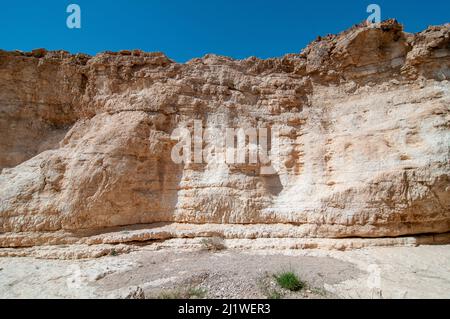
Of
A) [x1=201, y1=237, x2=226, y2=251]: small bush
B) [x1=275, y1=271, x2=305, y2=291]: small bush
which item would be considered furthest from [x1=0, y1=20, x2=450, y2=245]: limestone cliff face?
[x1=275, y1=271, x2=305, y2=291]: small bush

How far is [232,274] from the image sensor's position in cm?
613

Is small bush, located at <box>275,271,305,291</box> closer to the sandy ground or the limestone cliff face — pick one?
the sandy ground

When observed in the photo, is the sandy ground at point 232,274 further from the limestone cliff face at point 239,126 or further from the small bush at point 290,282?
the limestone cliff face at point 239,126

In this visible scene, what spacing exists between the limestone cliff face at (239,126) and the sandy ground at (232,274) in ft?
3.51

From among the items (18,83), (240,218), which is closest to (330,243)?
(240,218)

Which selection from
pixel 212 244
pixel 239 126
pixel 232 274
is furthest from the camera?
pixel 239 126

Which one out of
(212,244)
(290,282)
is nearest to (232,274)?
(290,282)

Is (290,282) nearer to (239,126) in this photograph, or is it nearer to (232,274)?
(232,274)

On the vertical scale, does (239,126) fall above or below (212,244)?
above

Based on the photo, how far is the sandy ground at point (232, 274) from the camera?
538 centimetres

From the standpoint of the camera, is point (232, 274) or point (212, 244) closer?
point (232, 274)

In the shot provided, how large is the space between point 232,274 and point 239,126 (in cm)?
547

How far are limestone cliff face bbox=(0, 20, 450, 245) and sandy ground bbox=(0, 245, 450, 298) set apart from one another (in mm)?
1070
